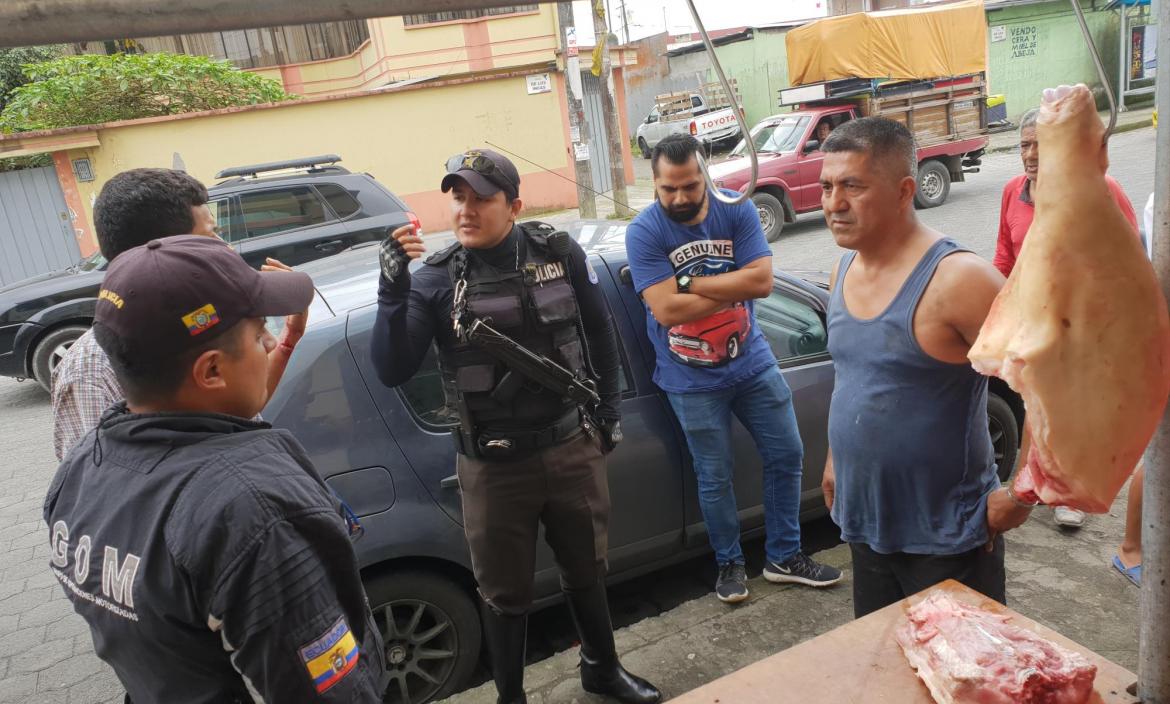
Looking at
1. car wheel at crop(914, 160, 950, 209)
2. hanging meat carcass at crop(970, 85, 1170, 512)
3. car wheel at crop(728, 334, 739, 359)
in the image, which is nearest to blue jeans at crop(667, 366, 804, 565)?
car wheel at crop(728, 334, 739, 359)

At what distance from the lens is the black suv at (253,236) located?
7.45 m

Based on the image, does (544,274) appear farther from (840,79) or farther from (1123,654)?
(840,79)

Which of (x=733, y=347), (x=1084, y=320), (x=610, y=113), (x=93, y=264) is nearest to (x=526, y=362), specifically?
(x=733, y=347)

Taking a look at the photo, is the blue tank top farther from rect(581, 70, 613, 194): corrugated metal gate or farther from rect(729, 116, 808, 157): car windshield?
rect(581, 70, 613, 194): corrugated metal gate

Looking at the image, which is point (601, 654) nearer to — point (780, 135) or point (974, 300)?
point (974, 300)

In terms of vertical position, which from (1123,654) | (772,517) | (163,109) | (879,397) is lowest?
(1123,654)

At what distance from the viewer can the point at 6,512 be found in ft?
17.3

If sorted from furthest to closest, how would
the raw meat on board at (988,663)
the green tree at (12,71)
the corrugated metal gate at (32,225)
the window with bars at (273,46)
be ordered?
the window with bars at (273,46), the green tree at (12,71), the corrugated metal gate at (32,225), the raw meat on board at (988,663)

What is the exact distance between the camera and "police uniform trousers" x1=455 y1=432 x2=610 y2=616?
8.24 feet

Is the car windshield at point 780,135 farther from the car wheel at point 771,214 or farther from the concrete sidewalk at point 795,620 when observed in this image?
the concrete sidewalk at point 795,620

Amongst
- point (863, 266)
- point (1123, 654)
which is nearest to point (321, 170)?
point (863, 266)

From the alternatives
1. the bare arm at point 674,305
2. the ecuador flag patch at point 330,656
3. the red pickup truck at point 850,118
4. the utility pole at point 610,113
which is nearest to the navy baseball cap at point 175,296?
the ecuador flag patch at point 330,656

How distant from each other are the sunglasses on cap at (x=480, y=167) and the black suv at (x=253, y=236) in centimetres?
560

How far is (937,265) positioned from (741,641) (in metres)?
1.78
